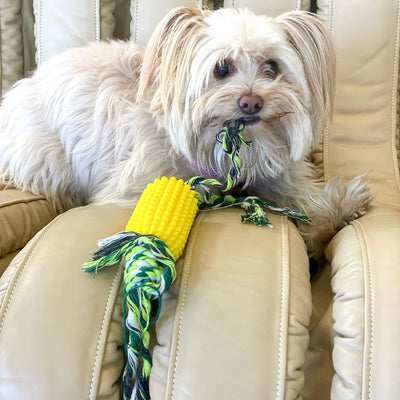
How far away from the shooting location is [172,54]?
0.99 meters

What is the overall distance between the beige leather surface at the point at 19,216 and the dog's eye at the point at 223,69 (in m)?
0.59

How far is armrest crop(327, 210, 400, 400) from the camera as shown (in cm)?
63

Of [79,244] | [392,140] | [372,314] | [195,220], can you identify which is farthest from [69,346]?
[392,140]

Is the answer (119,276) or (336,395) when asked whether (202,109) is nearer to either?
(119,276)

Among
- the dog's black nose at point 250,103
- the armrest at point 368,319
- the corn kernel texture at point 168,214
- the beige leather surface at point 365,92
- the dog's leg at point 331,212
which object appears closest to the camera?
the armrest at point 368,319

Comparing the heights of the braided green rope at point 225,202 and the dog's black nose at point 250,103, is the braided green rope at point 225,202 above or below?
below

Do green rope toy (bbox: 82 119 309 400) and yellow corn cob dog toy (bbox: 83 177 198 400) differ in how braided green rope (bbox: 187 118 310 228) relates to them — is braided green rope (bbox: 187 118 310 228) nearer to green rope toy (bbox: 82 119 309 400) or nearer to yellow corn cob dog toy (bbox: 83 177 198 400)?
green rope toy (bbox: 82 119 309 400)

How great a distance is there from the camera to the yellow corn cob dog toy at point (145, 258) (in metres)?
0.67

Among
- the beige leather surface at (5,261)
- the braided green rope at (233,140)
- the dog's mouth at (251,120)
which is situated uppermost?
the dog's mouth at (251,120)

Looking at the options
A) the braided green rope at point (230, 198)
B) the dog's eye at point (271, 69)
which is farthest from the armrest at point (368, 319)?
the dog's eye at point (271, 69)

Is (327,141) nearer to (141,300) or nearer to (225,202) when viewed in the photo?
(225,202)

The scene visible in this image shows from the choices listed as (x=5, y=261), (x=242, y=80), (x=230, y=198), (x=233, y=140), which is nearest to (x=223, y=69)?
(x=242, y=80)

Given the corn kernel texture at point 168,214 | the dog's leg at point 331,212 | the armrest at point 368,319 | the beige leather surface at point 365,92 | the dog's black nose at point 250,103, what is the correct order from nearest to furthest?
the armrest at point 368,319, the corn kernel texture at point 168,214, the dog's black nose at point 250,103, the dog's leg at point 331,212, the beige leather surface at point 365,92

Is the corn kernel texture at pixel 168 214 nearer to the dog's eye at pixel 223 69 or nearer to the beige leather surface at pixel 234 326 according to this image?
the beige leather surface at pixel 234 326
